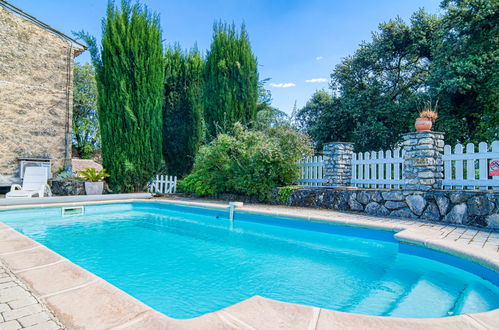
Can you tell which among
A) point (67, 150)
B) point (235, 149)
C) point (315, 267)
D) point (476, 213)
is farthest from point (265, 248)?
point (67, 150)

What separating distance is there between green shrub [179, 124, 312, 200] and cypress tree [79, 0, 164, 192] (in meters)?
2.56

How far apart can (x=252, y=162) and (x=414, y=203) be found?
3.71 meters

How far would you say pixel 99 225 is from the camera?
5633 millimetres

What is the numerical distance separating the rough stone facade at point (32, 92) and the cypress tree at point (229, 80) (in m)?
5.56

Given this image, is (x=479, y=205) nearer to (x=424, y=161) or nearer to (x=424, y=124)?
(x=424, y=161)

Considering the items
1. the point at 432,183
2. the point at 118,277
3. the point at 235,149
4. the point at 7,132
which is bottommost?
the point at 118,277

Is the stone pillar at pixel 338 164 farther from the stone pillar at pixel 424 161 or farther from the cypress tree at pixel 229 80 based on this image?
the cypress tree at pixel 229 80

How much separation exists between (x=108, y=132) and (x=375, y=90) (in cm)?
1104

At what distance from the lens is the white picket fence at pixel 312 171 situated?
295 inches

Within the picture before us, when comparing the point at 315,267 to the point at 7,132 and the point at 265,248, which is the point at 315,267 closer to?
the point at 265,248

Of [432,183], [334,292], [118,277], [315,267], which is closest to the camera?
[334,292]

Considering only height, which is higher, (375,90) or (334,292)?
(375,90)

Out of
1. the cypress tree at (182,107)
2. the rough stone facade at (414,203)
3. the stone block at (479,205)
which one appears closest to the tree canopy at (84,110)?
the cypress tree at (182,107)

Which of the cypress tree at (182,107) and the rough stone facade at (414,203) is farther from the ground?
the cypress tree at (182,107)
